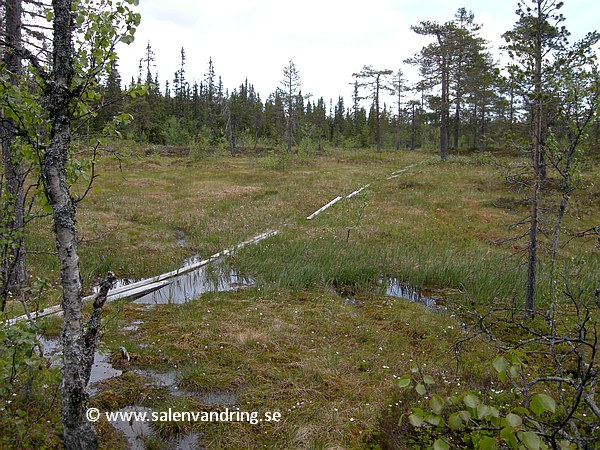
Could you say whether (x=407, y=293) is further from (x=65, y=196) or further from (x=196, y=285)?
(x=65, y=196)

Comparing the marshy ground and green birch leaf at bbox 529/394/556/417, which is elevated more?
green birch leaf at bbox 529/394/556/417

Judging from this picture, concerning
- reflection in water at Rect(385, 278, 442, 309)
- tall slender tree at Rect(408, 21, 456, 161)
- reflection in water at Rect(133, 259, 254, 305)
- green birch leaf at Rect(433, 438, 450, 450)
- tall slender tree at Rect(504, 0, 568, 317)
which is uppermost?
tall slender tree at Rect(408, 21, 456, 161)

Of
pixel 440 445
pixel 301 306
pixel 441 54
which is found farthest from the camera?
pixel 441 54

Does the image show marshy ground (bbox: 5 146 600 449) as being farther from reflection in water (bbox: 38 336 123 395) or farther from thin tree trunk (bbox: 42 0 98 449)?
thin tree trunk (bbox: 42 0 98 449)

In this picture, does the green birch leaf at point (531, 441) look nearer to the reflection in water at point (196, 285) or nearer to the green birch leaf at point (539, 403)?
the green birch leaf at point (539, 403)

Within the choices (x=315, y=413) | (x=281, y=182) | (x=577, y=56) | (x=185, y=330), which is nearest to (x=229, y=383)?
(x=315, y=413)

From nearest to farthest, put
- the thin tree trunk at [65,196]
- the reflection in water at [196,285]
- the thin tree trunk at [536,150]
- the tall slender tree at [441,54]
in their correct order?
the thin tree trunk at [65,196], the thin tree trunk at [536,150], the reflection in water at [196,285], the tall slender tree at [441,54]

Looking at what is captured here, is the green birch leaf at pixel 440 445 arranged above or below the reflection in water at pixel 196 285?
above

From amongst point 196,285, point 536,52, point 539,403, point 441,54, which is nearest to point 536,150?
point 536,52

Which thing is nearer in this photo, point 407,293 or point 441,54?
point 407,293

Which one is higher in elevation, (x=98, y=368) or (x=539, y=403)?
(x=539, y=403)

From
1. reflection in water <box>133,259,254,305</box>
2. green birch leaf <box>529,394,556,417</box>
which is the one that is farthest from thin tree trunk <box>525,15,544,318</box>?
green birch leaf <box>529,394,556,417</box>

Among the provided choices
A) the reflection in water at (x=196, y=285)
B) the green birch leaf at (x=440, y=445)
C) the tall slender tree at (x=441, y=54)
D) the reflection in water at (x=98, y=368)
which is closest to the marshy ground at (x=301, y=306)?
the reflection in water at (x=98, y=368)

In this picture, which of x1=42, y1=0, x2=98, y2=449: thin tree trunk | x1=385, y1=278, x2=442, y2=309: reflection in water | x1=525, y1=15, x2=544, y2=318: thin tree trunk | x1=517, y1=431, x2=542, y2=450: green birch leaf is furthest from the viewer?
x1=385, y1=278, x2=442, y2=309: reflection in water
